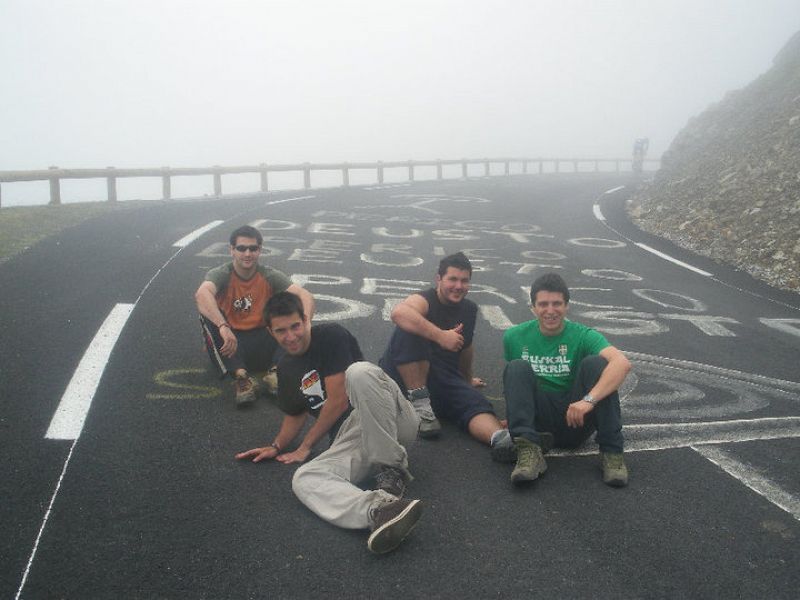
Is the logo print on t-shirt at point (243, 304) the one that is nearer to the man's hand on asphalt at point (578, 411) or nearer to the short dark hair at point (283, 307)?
the short dark hair at point (283, 307)

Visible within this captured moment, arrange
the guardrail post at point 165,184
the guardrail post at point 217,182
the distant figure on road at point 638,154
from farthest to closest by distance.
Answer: the distant figure on road at point 638,154
the guardrail post at point 217,182
the guardrail post at point 165,184

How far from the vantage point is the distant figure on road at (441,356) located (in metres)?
4.89

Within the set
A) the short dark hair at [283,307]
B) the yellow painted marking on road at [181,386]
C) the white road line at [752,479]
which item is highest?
the short dark hair at [283,307]

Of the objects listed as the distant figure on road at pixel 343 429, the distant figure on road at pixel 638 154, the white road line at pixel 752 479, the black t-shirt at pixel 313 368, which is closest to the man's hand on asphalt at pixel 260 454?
the distant figure on road at pixel 343 429

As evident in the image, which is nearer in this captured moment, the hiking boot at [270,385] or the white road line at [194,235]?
the hiking boot at [270,385]

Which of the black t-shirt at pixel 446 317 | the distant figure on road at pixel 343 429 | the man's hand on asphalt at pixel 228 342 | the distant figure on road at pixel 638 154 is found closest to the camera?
the distant figure on road at pixel 343 429

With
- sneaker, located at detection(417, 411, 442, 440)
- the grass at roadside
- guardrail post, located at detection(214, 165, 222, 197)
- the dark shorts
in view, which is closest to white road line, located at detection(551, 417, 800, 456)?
the dark shorts

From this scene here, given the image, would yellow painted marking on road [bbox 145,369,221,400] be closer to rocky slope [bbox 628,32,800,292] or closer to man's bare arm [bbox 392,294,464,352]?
man's bare arm [bbox 392,294,464,352]

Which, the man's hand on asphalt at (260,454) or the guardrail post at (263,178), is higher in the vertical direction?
the guardrail post at (263,178)

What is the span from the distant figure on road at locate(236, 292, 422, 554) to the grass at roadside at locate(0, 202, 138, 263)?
778cm

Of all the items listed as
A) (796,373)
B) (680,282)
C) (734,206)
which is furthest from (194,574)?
(734,206)

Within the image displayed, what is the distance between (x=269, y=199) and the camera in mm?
21359

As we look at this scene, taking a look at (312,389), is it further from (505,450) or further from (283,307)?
(505,450)

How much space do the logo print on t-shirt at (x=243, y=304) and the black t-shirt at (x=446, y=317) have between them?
5.65 feet
